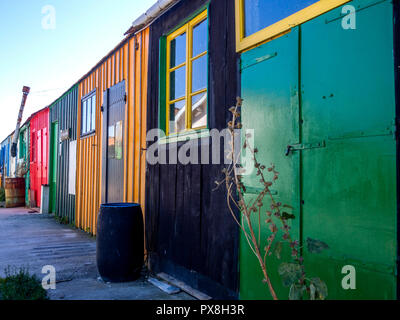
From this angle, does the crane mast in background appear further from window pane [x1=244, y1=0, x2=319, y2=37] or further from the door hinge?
the door hinge

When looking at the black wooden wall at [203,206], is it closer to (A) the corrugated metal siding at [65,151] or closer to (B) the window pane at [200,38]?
(B) the window pane at [200,38]

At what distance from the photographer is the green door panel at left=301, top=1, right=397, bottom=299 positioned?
1.96 m

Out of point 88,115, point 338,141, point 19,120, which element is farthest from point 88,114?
point 19,120

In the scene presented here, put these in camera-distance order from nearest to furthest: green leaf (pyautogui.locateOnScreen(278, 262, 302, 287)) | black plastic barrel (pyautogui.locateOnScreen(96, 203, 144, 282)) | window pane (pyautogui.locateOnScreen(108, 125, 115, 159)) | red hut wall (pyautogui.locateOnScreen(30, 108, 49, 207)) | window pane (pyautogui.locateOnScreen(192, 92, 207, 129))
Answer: green leaf (pyautogui.locateOnScreen(278, 262, 302, 287)) → window pane (pyautogui.locateOnScreen(192, 92, 207, 129)) → black plastic barrel (pyautogui.locateOnScreen(96, 203, 144, 282)) → window pane (pyautogui.locateOnScreen(108, 125, 115, 159)) → red hut wall (pyautogui.locateOnScreen(30, 108, 49, 207))

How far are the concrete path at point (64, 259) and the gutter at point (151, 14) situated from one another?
3297 millimetres

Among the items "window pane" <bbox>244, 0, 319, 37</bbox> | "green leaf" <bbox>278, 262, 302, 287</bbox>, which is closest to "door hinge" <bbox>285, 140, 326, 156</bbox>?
"green leaf" <bbox>278, 262, 302, 287</bbox>

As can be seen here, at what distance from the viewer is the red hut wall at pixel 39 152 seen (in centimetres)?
1178

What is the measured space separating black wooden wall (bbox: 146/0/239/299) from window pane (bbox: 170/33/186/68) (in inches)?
Result: 7.1

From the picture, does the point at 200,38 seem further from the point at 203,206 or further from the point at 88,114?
the point at 88,114

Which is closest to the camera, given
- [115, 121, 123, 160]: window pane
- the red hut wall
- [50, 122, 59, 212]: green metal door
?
[115, 121, 123, 160]: window pane

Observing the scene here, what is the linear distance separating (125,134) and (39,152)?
8510 mm

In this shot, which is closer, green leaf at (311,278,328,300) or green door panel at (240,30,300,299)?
green leaf at (311,278,328,300)

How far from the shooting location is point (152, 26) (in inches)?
192
